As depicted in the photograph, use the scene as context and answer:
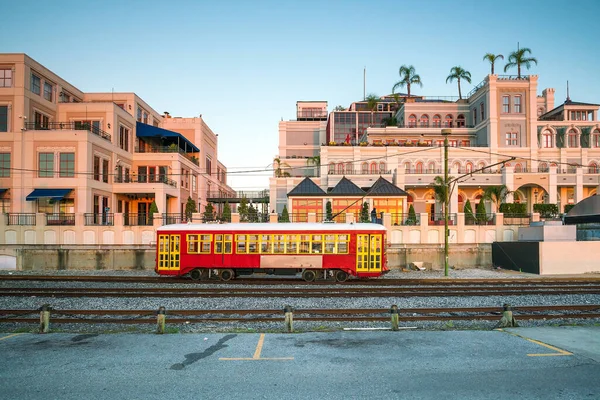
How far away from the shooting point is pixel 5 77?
1554 inches

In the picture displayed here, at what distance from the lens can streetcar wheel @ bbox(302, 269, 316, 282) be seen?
23.3m

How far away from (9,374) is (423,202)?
4988 cm

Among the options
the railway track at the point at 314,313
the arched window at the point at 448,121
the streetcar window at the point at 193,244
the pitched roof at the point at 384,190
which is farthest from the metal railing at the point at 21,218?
the arched window at the point at 448,121

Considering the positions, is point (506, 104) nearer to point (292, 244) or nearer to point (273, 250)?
point (292, 244)

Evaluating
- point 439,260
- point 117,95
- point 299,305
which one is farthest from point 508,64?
point 299,305

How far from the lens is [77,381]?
27.5ft

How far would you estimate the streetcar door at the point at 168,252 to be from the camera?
78.8 feet

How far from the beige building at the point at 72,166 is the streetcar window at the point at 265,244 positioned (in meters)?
12.8

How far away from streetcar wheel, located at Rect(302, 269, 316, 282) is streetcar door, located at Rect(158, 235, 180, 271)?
658 cm

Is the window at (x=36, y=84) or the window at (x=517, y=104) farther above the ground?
the window at (x=517, y=104)

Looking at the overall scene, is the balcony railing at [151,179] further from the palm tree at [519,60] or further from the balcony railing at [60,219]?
the palm tree at [519,60]

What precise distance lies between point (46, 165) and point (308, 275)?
28174 millimetres

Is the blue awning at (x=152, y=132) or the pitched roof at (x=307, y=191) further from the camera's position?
the blue awning at (x=152, y=132)

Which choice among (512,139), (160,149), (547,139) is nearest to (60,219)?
(160,149)
